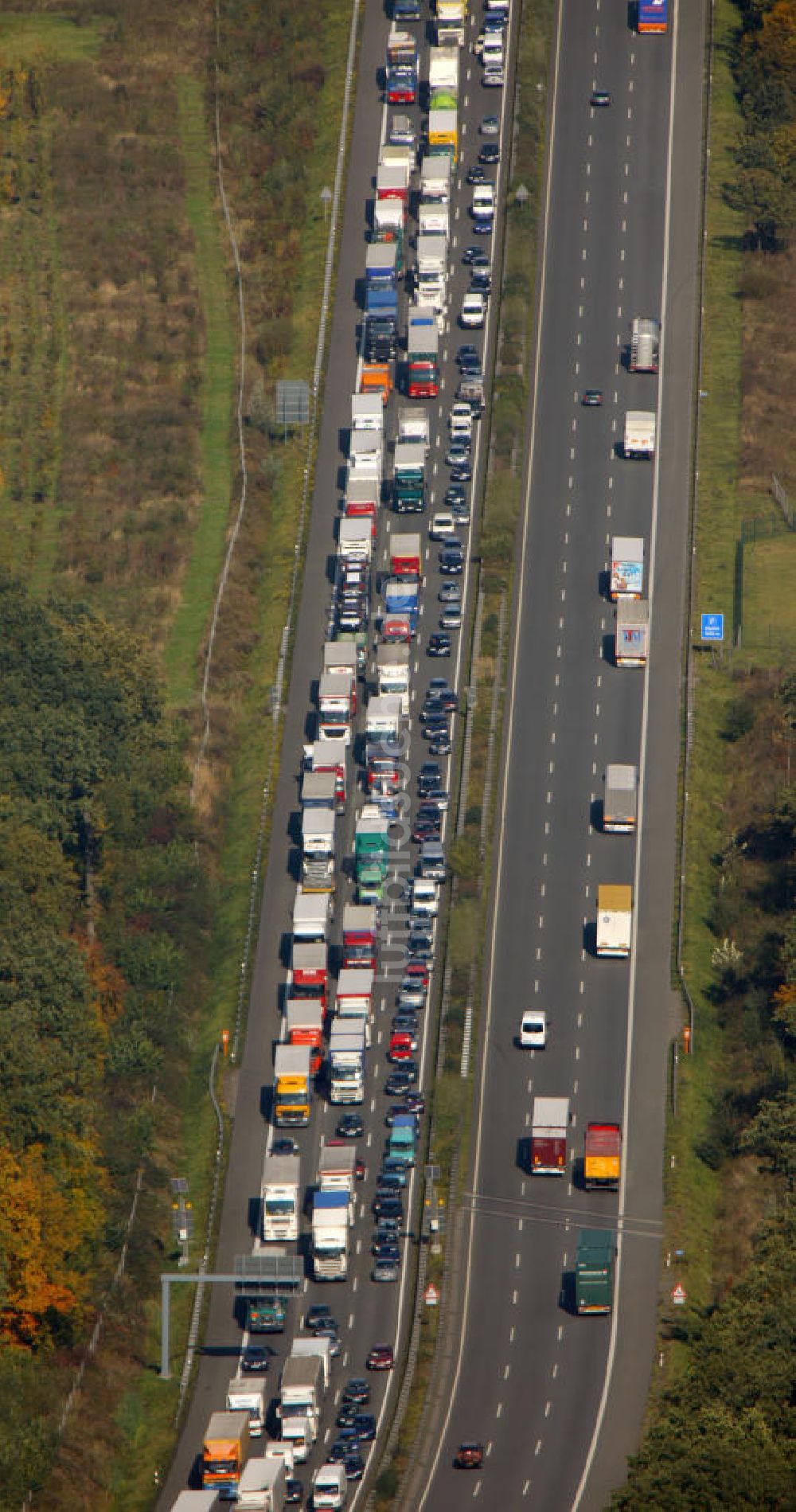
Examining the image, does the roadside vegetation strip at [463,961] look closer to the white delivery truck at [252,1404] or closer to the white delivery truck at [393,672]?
the white delivery truck at [393,672]

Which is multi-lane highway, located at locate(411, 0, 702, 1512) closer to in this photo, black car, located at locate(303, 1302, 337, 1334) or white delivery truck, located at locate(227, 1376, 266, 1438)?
black car, located at locate(303, 1302, 337, 1334)

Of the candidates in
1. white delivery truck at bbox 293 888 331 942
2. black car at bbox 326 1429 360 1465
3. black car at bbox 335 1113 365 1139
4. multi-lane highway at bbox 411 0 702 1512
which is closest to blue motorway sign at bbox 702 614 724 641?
multi-lane highway at bbox 411 0 702 1512

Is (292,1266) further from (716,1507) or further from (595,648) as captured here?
(595,648)

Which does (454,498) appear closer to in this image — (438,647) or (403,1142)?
(438,647)

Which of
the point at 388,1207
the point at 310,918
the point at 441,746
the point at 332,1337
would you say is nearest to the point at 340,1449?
the point at 332,1337

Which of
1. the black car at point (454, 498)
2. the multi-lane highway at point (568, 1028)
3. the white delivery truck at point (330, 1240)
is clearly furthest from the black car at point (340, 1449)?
the black car at point (454, 498)
